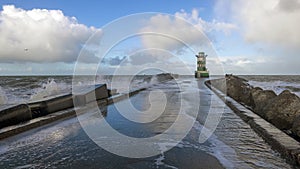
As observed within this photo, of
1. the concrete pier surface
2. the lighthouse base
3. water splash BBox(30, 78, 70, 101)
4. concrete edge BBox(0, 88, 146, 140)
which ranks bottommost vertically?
the concrete pier surface

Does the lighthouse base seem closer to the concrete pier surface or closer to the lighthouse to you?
the lighthouse

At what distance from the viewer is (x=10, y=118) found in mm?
6602

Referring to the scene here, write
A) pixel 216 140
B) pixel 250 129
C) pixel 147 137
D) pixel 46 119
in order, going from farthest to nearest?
1. pixel 46 119
2. pixel 250 129
3. pixel 147 137
4. pixel 216 140

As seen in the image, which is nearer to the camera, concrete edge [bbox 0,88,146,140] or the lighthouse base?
concrete edge [bbox 0,88,146,140]

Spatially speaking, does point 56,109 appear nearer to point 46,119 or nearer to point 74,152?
point 46,119

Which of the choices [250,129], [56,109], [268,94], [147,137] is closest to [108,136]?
[147,137]

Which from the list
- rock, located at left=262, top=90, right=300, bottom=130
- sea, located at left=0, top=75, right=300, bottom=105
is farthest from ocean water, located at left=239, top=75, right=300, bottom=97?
rock, located at left=262, top=90, right=300, bottom=130

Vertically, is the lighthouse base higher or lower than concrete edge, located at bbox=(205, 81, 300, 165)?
higher

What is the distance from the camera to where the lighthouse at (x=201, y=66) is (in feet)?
175

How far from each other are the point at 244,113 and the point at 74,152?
5.27 metres

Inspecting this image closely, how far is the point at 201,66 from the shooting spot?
55.1 m

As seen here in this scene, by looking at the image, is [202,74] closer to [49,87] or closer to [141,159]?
[49,87]

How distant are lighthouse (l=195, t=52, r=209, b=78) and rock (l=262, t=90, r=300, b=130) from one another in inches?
1824

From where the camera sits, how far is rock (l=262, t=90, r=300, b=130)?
6.95m
